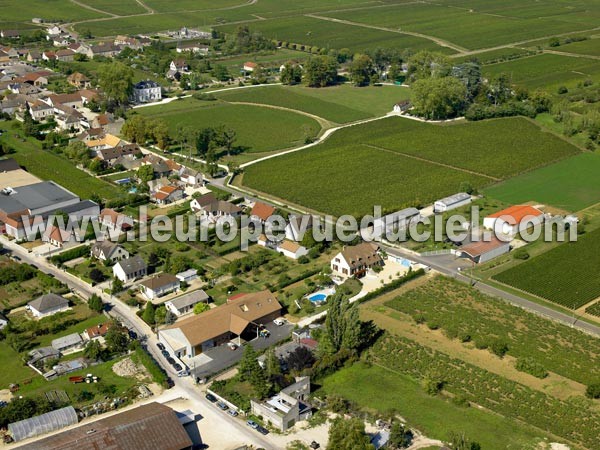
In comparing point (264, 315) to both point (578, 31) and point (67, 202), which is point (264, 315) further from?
point (578, 31)

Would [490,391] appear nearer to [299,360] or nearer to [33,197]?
[299,360]

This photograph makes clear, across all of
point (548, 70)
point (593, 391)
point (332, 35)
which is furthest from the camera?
point (332, 35)

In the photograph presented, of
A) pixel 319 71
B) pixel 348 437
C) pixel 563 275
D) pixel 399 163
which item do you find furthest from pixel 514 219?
pixel 319 71

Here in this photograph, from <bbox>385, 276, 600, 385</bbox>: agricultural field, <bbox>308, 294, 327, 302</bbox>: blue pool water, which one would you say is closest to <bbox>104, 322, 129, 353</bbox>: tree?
<bbox>308, 294, 327, 302</bbox>: blue pool water

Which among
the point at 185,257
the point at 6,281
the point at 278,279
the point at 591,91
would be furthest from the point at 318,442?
the point at 591,91

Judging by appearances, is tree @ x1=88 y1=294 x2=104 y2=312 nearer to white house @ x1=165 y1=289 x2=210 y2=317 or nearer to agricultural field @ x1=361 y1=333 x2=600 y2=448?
white house @ x1=165 y1=289 x2=210 y2=317
